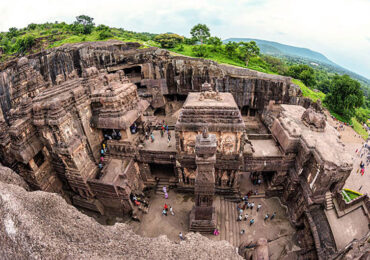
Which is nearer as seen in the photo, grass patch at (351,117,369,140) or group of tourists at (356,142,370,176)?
group of tourists at (356,142,370,176)

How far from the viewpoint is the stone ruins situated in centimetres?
1153

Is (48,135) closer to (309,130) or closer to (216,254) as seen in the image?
(216,254)

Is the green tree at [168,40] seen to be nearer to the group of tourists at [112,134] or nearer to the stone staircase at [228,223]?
the group of tourists at [112,134]

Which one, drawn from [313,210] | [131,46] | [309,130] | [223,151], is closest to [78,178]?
[223,151]

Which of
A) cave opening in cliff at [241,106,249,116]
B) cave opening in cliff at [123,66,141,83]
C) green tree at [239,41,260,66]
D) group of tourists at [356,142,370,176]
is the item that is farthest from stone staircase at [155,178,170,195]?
green tree at [239,41,260,66]

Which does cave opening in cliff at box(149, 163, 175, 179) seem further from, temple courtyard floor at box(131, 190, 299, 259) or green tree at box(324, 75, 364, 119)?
green tree at box(324, 75, 364, 119)

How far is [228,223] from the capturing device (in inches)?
535

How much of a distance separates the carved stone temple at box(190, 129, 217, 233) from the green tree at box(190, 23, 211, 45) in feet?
138

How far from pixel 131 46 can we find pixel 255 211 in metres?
36.5

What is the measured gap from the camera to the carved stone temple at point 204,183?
1028 cm

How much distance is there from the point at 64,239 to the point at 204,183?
786cm

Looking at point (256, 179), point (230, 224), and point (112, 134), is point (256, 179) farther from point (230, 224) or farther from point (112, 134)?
point (112, 134)

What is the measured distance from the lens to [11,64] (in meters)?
24.3

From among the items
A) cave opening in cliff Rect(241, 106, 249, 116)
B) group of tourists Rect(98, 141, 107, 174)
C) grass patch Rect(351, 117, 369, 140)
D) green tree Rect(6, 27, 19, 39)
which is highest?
green tree Rect(6, 27, 19, 39)
